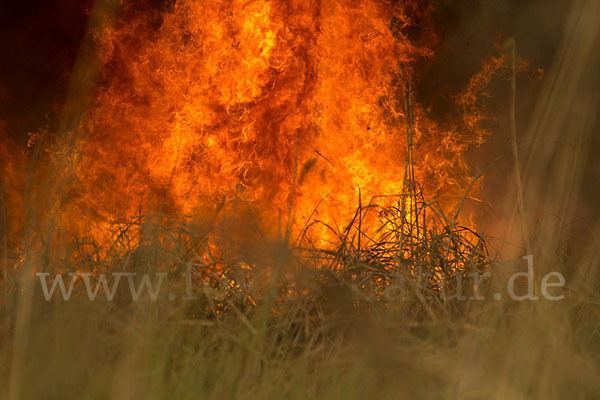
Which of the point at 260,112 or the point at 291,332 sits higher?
the point at 260,112

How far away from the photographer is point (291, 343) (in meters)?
1.82

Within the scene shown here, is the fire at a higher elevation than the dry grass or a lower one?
higher

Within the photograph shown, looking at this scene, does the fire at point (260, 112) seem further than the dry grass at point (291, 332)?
Yes

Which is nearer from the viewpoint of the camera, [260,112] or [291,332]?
[291,332]

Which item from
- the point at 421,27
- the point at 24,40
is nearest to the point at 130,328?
the point at 421,27

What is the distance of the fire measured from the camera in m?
6.48

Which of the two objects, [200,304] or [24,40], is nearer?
[200,304]

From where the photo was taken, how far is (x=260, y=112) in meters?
7.01

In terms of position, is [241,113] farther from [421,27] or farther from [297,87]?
[421,27]

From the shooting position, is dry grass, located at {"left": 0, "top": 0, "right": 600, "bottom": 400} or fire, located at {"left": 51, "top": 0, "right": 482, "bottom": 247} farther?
fire, located at {"left": 51, "top": 0, "right": 482, "bottom": 247}

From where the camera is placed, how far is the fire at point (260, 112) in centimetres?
648

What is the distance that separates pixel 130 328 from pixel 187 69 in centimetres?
553

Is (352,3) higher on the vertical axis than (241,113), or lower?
higher

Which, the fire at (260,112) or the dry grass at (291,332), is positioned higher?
the fire at (260,112)
